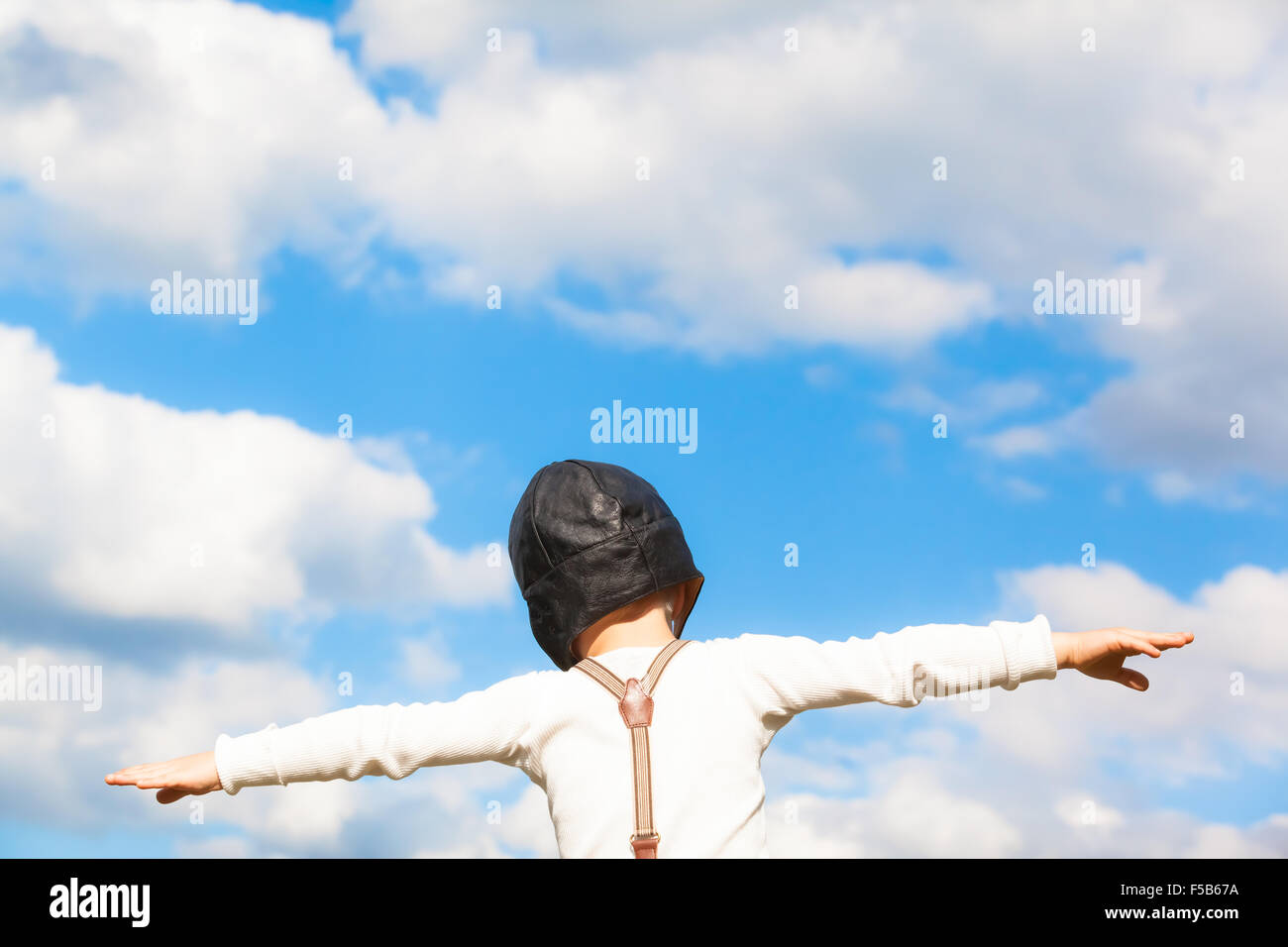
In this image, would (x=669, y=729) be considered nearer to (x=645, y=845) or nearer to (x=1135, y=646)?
(x=645, y=845)

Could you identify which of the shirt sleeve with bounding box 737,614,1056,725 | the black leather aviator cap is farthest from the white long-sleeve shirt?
the black leather aviator cap

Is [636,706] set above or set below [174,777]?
above

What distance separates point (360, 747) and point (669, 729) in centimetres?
128

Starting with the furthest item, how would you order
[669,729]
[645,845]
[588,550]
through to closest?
1. [588,550]
2. [669,729]
3. [645,845]

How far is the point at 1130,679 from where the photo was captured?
4598 millimetres

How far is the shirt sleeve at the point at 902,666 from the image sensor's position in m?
4.41

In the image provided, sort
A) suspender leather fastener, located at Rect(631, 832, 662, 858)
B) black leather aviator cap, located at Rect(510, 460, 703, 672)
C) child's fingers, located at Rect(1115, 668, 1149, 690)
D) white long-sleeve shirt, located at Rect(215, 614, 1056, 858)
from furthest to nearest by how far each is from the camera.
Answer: black leather aviator cap, located at Rect(510, 460, 703, 672), child's fingers, located at Rect(1115, 668, 1149, 690), white long-sleeve shirt, located at Rect(215, 614, 1056, 858), suspender leather fastener, located at Rect(631, 832, 662, 858)

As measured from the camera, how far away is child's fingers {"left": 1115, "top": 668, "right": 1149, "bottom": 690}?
4.58 meters

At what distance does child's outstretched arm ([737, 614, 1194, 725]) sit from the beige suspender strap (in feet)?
1.42

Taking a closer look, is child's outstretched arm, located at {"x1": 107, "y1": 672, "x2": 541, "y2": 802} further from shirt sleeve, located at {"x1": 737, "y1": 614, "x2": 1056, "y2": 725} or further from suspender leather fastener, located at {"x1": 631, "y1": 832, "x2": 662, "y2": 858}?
shirt sleeve, located at {"x1": 737, "y1": 614, "x2": 1056, "y2": 725}

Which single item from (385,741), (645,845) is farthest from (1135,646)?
(385,741)
